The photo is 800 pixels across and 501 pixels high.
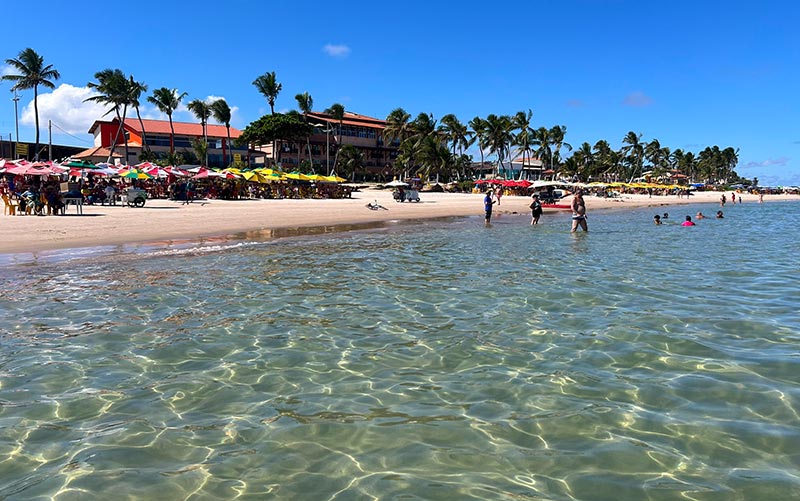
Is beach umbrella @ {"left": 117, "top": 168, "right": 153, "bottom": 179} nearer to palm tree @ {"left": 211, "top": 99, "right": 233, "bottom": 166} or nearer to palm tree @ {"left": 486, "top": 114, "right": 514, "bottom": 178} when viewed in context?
palm tree @ {"left": 211, "top": 99, "right": 233, "bottom": 166}

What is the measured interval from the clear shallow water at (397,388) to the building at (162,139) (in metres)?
65.2

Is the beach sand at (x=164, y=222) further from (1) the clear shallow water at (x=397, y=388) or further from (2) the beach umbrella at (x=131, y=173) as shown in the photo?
(1) the clear shallow water at (x=397, y=388)

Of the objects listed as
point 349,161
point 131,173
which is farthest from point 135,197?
point 349,161

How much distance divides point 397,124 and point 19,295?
3068 inches

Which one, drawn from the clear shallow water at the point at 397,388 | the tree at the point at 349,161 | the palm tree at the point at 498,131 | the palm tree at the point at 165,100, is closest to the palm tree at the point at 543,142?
the palm tree at the point at 498,131

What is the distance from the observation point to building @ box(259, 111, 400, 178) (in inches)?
3184

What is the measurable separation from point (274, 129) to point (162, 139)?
56.4ft

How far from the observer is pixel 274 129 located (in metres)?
69.6

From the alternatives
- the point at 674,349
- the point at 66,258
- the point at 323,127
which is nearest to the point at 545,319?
the point at 674,349

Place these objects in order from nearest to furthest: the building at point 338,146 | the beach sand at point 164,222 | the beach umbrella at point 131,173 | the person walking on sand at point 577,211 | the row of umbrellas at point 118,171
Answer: the beach sand at point 164,222, the person walking on sand at point 577,211, the row of umbrellas at point 118,171, the beach umbrella at point 131,173, the building at point 338,146

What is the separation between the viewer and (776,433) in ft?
14.6

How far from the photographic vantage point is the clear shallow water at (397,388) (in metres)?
3.81

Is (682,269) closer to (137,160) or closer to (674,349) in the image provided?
(674,349)

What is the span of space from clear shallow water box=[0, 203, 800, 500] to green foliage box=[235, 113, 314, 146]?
61327mm
